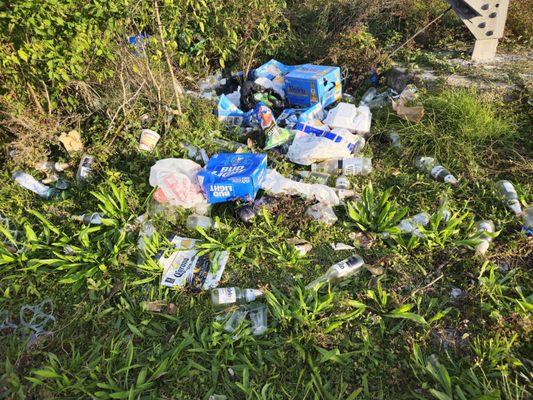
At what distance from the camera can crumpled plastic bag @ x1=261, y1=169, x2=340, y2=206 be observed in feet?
9.29

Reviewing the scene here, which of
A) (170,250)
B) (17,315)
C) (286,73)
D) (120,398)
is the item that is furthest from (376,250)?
(286,73)

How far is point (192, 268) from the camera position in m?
2.48

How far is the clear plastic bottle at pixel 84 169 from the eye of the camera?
122 inches

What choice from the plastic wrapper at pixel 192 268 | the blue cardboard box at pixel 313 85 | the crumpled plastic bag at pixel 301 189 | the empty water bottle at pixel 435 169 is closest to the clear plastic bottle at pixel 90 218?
the plastic wrapper at pixel 192 268

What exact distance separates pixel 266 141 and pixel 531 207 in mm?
2131

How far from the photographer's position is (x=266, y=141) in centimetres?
347

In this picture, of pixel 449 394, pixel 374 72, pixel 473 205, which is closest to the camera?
pixel 449 394

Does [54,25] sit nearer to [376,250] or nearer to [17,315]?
[17,315]

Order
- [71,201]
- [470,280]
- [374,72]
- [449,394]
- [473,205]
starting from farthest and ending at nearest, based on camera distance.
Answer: [374,72] < [71,201] < [473,205] < [470,280] < [449,394]

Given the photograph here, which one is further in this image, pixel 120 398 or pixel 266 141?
pixel 266 141

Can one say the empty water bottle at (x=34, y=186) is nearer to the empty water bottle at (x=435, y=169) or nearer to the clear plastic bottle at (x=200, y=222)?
the clear plastic bottle at (x=200, y=222)

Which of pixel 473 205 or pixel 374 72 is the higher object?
pixel 374 72

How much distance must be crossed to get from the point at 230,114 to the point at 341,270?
88.3 inches

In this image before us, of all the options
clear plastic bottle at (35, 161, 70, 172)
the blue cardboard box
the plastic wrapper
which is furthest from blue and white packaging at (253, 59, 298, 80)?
the plastic wrapper
